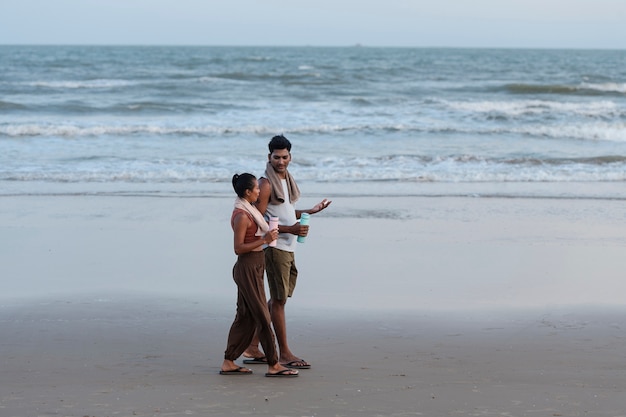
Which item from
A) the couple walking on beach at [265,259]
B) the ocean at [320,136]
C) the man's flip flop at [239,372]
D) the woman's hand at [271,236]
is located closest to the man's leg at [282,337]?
the couple walking on beach at [265,259]

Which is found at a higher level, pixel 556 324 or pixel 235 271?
pixel 235 271

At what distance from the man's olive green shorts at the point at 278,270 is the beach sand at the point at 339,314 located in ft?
1.60

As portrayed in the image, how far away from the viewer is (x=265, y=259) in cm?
549

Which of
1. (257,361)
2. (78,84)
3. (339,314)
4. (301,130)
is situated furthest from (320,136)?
(78,84)

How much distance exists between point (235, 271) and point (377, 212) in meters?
5.72

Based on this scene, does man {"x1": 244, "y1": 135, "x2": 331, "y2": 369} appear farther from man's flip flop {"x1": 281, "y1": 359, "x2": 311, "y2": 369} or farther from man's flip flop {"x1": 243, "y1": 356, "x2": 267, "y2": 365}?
man's flip flop {"x1": 243, "y1": 356, "x2": 267, "y2": 365}

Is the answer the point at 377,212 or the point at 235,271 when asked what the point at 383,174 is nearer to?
the point at 377,212

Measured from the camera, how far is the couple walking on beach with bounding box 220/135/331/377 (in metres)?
5.21

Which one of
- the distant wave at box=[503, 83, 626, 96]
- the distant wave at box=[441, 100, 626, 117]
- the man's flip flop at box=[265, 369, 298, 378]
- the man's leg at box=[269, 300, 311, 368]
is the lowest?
the man's flip flop at box=[265, 369, 298, 378]

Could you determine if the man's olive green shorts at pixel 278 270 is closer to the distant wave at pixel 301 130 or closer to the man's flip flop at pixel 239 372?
the man's flip flop at pixel 239 372

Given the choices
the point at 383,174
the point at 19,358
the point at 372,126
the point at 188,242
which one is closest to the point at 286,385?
the point at 19,358

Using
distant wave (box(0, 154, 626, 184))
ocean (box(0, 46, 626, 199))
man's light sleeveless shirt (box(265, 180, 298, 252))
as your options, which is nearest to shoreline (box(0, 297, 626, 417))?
man's light sleeveless shirt (box(265, 180, 298, 252))

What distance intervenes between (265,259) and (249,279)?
0.28m

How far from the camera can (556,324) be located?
21.2ft
